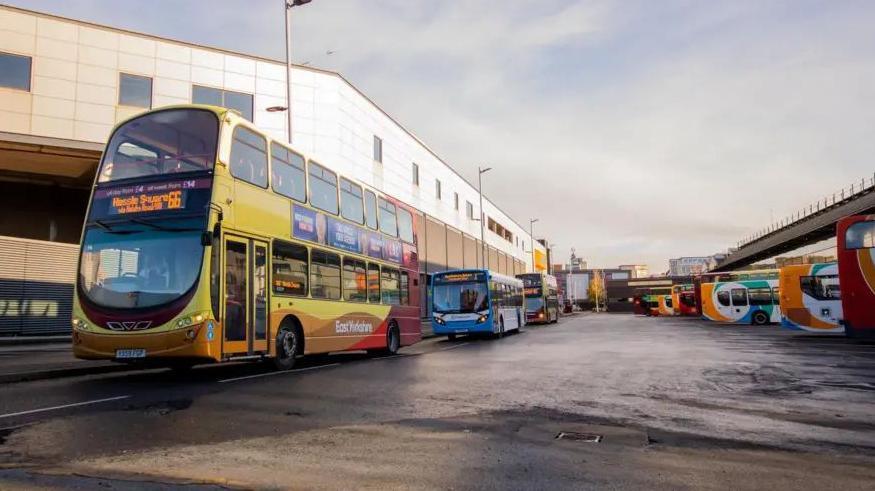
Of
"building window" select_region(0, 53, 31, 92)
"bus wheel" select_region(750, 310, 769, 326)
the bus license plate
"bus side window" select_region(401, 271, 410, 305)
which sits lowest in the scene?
"bus wheel" select_region(750, 310, 769, 326)

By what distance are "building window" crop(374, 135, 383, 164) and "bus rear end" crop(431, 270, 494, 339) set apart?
543 inches

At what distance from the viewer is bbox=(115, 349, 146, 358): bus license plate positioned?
9.00m

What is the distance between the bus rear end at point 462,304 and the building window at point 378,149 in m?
13.8

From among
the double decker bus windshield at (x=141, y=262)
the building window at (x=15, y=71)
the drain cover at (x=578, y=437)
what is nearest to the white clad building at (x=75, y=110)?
the building window at (x=15, y=71)

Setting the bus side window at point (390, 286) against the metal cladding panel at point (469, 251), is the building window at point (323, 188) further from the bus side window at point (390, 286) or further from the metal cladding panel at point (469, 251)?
the metal cladding panel at point (469, 251)

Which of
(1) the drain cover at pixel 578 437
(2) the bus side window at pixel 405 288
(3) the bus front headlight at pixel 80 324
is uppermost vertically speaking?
(2) the bus side window at pixel 405 288

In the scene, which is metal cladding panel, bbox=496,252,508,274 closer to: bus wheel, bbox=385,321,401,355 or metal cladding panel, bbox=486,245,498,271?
metal cladding panel, bbox=486,245,498,271

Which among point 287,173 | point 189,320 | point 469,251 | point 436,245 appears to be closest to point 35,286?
point 287,173

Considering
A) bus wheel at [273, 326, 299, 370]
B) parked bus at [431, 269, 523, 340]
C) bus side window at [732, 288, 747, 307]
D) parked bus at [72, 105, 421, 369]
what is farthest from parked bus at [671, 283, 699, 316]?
parked bus at [72, 105, 421, 369]

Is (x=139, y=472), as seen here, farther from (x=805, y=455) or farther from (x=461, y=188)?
(x=461, y=188)

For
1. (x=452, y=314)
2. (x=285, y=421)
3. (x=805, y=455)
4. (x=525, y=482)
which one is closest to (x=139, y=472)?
(x=285, y=421)

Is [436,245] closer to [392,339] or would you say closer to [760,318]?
[760,318]

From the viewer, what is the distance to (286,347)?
11625 millimetres

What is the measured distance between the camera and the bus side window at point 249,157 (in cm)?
1044
